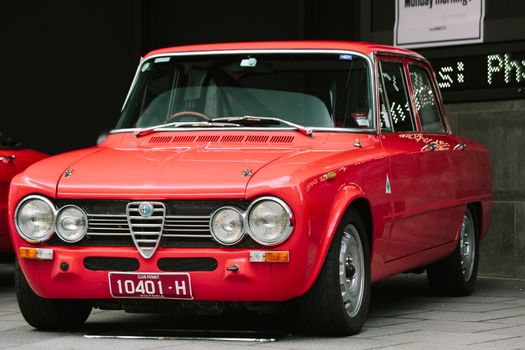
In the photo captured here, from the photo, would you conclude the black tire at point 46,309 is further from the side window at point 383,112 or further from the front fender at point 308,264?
the side window at point 383,112

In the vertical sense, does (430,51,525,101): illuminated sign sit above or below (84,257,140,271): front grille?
above

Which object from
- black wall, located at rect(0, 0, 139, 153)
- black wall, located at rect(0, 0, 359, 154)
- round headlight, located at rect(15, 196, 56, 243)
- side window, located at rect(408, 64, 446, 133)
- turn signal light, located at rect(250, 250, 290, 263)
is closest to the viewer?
turn signal light, located at rect(250, 250, 290, 263)

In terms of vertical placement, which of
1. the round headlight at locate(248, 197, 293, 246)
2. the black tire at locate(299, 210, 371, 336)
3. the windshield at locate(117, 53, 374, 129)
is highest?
the windshield at locate(117, 53, 374, 129)

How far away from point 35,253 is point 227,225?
111 cm

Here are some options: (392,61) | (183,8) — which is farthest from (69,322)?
(183,8)

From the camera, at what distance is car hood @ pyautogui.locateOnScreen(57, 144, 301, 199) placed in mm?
6980

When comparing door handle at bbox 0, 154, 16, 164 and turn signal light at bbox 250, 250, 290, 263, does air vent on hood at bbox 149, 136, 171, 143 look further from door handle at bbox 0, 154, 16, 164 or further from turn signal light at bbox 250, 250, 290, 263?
door handle at bbox 0, 154, 16, 164

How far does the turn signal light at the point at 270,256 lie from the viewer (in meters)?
6.82

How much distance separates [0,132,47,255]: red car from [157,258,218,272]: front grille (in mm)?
3258

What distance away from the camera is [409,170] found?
8516 millimetres

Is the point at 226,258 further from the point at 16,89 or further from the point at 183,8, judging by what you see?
the point at 16,89

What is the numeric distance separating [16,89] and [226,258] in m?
9.05

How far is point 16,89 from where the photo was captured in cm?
1540

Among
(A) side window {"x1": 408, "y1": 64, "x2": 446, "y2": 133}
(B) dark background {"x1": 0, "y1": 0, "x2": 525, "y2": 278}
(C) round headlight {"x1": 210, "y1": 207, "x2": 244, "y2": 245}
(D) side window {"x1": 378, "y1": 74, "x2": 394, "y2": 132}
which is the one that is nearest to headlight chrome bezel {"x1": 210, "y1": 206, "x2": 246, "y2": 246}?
(C) round headlight {"x1": 210, "y1": 207, "x2": 244, "y2": 245}
